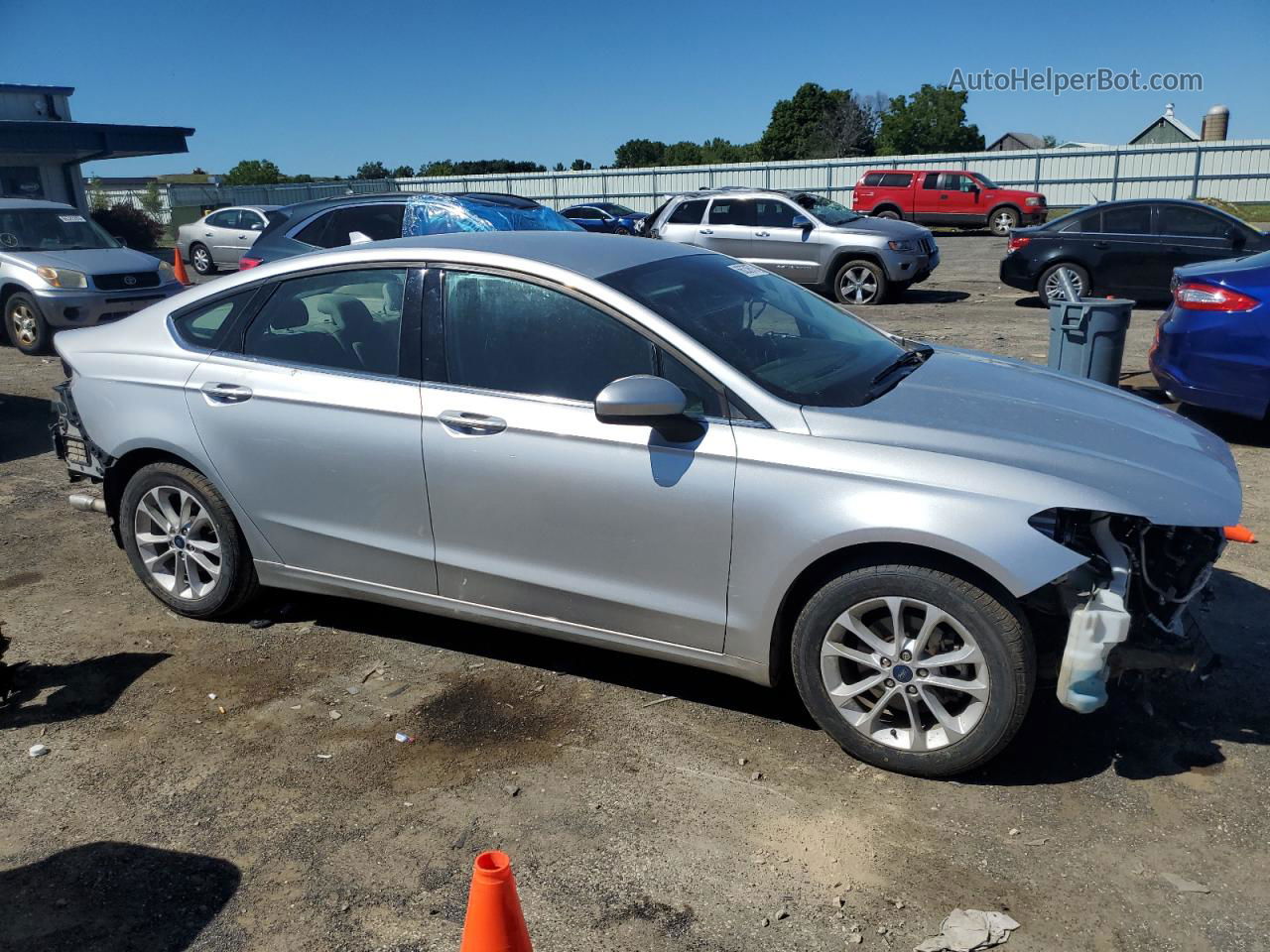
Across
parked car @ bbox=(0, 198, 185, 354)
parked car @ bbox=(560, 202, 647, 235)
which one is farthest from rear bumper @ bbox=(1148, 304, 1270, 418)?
parked car @ bbox=(560, 202, 647, 235)

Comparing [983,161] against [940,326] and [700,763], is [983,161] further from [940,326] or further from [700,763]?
[700,763]

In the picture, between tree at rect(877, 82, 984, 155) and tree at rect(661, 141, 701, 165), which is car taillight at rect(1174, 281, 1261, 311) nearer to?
tree at rect(877, 82, 984, 155)

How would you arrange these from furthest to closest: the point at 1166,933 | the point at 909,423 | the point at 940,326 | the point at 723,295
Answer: the point at 940,326, the point at 723,295, the point at 909,423, the point at 1166,933

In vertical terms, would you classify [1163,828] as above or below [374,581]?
below

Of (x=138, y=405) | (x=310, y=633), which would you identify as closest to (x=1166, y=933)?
(x=310, y=633)

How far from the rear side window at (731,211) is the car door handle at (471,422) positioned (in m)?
13.3

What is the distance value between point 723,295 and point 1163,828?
242cm

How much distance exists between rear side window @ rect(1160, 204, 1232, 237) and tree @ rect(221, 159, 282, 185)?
226 ft

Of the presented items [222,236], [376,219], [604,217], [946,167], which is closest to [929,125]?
[946,167]

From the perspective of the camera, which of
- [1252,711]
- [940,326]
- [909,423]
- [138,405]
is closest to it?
[909,423]

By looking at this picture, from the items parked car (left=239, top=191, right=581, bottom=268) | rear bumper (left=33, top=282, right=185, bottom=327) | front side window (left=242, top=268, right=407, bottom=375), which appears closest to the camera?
front side window (left=242, top=268, right=407, bottom=375)

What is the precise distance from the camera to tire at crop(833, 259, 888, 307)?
15500 mm

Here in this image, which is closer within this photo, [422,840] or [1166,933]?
[1166,933]

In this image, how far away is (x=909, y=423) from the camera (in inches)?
138
